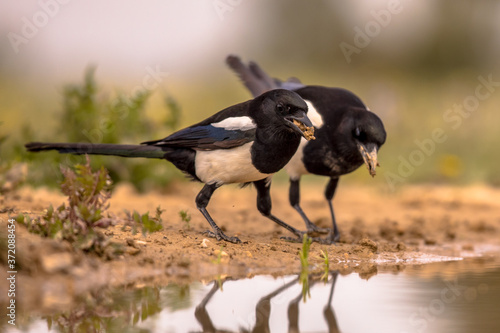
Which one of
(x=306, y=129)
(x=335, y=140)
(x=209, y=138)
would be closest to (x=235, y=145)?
(x=209, y=138)

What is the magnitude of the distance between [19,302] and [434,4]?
16.2 m

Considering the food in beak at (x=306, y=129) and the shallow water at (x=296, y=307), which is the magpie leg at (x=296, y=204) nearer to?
the food in beak at (x=306, y=129)

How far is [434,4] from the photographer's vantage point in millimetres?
17719

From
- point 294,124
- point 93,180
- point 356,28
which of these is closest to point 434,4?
Answer: point 356,28

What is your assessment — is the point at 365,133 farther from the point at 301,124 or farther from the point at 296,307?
the point at 296,307

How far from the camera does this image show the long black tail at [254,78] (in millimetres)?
6585

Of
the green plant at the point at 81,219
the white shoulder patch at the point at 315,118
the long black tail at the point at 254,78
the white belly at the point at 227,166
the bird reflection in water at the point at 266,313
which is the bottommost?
the bird reflection in water at the point at 266,313

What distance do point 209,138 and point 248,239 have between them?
91 centimetres

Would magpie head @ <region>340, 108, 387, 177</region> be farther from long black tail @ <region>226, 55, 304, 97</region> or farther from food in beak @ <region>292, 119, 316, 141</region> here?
long black tail @ <region>226, 55, 304, 97</region>

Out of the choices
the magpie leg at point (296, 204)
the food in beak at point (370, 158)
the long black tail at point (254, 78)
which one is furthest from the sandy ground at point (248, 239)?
the long black tail at point (254, 78)

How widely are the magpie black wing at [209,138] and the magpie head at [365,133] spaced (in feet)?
3.17

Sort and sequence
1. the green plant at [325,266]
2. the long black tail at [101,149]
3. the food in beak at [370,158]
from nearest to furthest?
the green plant at [325,266], the long black tail at [101,149], the food in beak at [370,158]

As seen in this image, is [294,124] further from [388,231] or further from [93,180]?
[388,231]

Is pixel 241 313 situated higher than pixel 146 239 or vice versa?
pixel 146 239
